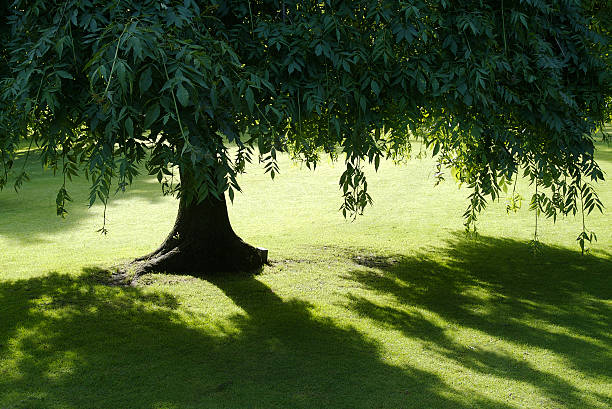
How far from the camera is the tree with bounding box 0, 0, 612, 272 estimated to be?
3.06 metres

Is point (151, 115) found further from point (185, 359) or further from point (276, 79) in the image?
point (185, 359)

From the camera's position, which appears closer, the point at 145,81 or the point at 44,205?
the point at 145,81

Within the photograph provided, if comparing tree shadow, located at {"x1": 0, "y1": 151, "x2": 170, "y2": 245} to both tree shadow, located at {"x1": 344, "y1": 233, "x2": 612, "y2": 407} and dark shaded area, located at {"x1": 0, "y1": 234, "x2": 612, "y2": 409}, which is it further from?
tree shadow, located at {"x1": 344, "y1": 233, "x2": 612, "y2": 407}

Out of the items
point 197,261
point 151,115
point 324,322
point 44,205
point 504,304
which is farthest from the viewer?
point 44,205

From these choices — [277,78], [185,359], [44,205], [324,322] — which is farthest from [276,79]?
[44,205]

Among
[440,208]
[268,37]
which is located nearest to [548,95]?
[268,37]

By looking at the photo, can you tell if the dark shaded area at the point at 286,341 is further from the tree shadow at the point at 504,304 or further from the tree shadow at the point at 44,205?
the tree shadow at the point at 44,205

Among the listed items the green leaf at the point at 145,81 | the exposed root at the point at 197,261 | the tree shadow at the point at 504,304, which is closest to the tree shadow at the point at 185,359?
the tree shadow at the point at 504,304

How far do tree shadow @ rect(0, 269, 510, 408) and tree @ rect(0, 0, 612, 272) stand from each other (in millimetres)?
1360

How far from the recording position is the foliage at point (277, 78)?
306cm

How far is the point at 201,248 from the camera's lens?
284 inches

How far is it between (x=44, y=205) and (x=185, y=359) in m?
8.45

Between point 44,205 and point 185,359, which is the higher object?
point 44,205

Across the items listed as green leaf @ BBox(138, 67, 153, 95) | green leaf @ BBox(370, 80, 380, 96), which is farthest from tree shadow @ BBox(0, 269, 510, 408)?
green leaf @ BBox(138, 67, 153, 95)
